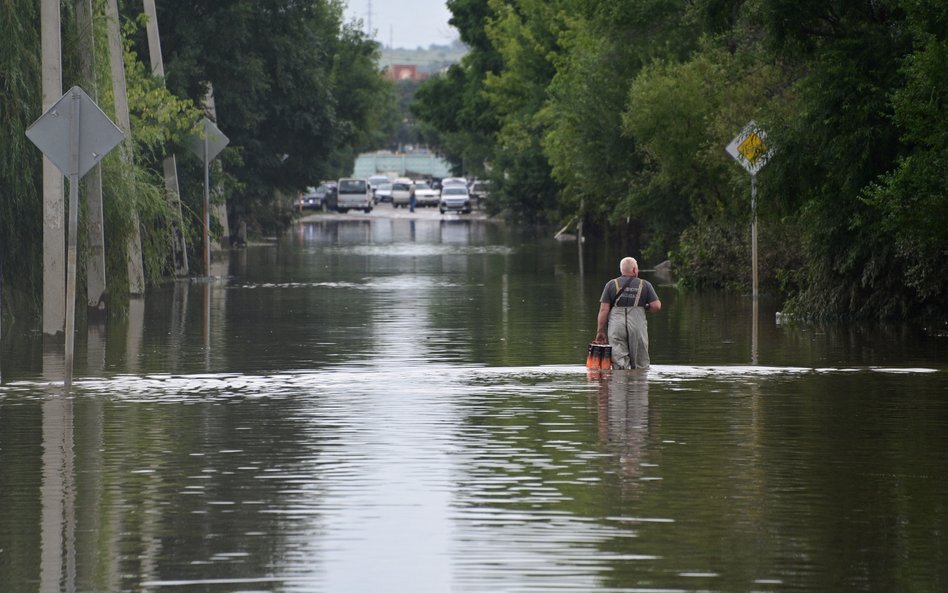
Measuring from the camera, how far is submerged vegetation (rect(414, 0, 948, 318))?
73.7 feet

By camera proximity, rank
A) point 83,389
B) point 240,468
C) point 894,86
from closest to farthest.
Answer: point 240,468 → point 83,389 → point 894,86

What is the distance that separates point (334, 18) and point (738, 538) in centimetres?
7437

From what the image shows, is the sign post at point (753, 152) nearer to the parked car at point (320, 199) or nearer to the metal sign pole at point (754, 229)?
the metal sign pole at point (754, 229)

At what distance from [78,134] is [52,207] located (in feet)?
20.9

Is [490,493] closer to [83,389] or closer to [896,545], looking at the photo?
[896,545]

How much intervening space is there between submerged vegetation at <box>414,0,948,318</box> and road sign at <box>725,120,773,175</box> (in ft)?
2.09

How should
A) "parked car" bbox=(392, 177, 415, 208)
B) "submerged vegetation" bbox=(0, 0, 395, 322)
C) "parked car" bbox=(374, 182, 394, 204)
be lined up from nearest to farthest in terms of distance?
"submerged vegetation" bbox=(0, 0, 395, 322)
"parked car" bbox=(392, 177, 415, 208)
"parked car" bbox=(374, 182, 394, 204)

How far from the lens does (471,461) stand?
41.9 ft

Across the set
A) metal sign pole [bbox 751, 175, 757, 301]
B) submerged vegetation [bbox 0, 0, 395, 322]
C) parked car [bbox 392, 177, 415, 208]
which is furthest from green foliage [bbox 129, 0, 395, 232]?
parked car [bbox 392, 177, 415, 208]

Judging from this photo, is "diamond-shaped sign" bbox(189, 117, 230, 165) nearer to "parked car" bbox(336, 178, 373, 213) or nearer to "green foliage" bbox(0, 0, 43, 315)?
"green foliage" bbox(0, 0, 43, 315)

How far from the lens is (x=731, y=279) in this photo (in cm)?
3581

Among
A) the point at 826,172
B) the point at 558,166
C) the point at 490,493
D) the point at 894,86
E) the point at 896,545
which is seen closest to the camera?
the point at 896,545

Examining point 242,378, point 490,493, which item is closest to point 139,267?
point 242,378

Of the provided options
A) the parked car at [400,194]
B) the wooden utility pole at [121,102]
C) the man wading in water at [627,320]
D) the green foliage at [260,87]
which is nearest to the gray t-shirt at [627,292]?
the man wading in water at [627,320]
